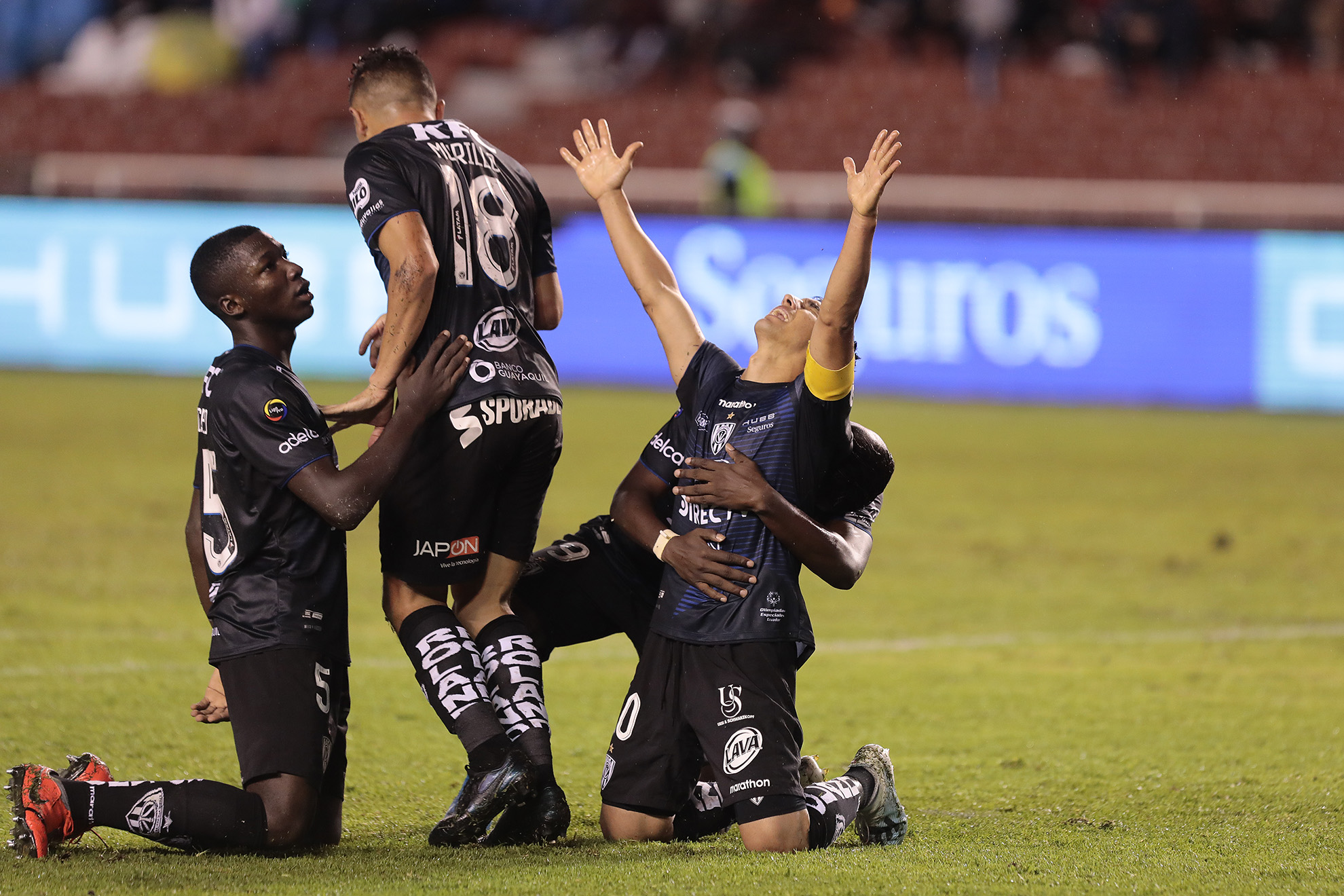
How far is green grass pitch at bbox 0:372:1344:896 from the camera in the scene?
12.9 ft

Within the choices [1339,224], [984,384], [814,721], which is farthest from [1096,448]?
[814,721]

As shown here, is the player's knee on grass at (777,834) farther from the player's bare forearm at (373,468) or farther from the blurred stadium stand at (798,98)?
the blurred stadium stand at (798,98)

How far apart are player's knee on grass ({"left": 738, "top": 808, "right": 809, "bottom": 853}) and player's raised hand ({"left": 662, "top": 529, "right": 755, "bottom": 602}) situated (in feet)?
1.89

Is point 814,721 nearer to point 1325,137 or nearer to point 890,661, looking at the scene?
point 890,661

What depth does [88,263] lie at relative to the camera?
1541 cm

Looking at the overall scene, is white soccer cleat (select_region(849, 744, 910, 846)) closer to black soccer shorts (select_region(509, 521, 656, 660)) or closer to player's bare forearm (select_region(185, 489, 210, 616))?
black soccer shorts (select_region(509, 521, 656, 660))

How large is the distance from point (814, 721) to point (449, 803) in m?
1.62

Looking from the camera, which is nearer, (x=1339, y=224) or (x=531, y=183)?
(x=531, y=183)

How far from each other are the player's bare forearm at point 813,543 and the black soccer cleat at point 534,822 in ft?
2.93

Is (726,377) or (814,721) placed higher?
(726,377)

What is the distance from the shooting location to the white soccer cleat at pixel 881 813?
435cm

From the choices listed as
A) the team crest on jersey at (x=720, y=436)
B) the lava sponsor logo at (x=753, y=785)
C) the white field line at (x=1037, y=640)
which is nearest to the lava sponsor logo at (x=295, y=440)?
the team crest on jersey at (x=720, y=436)

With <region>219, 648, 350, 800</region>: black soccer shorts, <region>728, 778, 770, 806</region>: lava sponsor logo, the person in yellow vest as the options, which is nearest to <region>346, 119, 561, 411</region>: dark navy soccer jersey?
<region>219, 648, 350, 800</region>: black soccer shorts

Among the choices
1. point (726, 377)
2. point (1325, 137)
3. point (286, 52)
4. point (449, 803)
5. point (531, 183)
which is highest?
point (286, 52)
